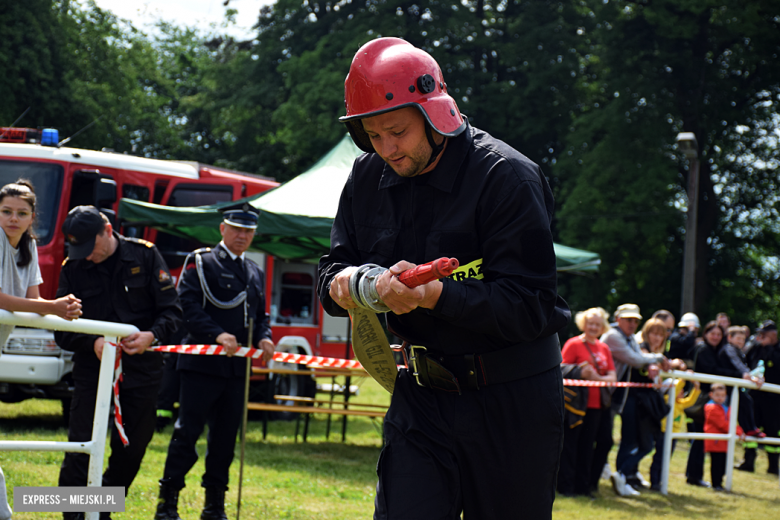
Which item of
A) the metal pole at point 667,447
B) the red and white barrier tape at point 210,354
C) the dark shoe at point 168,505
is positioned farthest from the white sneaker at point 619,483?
the dark shoe at point 168,505

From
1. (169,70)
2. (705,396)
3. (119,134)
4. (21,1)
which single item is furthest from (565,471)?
(169,70)

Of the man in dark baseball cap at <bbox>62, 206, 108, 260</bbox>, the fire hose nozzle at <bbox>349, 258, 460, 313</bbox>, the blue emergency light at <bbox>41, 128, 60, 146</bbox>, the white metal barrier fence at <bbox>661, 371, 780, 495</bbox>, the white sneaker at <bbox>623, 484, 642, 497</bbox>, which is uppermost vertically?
the blue emergency light at <bbox>41, 128, 60, 146</bbox>

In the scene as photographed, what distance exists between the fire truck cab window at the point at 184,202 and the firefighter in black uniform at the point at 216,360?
4298 mm

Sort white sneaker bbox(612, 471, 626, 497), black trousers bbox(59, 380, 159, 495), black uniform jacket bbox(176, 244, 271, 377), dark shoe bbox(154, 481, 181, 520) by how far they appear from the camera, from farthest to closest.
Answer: white sneaker bbox(612, 471, 626, 497) < black uniform jacket bbox(176, 244, 271, 377) < dark shoe bbox(154, 481, 181, 520) < black trousers bbox(59, 380, 159, 495)

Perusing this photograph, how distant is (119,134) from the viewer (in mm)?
26766

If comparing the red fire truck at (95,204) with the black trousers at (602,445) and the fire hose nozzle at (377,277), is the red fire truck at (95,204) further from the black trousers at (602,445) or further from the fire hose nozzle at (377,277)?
the fire hose nozzle at (377,277)

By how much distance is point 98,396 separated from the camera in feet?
14.6

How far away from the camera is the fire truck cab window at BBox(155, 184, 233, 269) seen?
1064 centimetres

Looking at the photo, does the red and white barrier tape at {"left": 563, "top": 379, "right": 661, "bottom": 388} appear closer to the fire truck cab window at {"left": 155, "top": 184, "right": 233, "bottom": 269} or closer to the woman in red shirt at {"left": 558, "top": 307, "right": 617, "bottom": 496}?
the woman in red shirt at {"left": 558, "top": 307, "right": 617, "bottom": 496}

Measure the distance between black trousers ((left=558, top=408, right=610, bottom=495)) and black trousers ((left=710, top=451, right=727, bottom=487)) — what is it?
7.05ft

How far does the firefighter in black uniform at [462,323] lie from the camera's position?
8.30 ft

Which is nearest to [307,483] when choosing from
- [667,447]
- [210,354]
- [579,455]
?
[210,354]

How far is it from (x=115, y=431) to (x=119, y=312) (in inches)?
27.8

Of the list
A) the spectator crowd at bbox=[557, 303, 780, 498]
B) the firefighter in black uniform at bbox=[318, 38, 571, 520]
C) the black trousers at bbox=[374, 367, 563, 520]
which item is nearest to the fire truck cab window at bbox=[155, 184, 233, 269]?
the spectator crowd at bbox=[557, 303, 780, 498]
